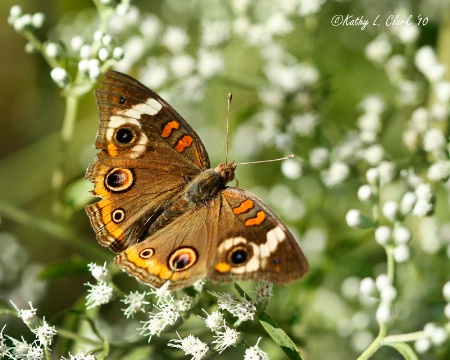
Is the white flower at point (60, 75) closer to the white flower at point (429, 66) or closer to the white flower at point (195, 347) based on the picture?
the white flower at point (195, 347)

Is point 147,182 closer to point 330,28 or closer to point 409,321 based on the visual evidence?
point 409,321

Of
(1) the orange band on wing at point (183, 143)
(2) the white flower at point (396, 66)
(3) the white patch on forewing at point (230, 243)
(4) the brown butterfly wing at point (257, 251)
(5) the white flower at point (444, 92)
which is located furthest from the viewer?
(2) the white flower at point (396, 66)

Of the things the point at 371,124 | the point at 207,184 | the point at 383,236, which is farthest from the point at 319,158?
the point at 207,184

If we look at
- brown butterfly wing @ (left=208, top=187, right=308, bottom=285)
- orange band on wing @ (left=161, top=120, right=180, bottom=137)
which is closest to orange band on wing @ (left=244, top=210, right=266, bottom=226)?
brown butterfly wing @ (left=208, top=187, right=308, bottom=285)

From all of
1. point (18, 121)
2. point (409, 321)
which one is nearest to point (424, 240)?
point (409, 321)

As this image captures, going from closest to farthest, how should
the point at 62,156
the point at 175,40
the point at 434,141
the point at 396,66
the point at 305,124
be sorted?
the point at 434,141 → the point at 62,156 → the point at 305,124 → the point at 396,66 → the point at 175,40

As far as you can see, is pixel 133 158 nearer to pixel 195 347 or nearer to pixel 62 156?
pixel 62 156

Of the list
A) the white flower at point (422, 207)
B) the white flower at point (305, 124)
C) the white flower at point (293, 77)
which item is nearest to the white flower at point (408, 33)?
the white flower at point (293, 77)
